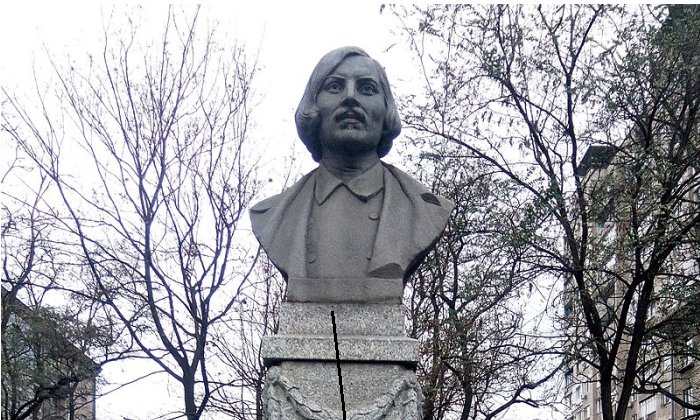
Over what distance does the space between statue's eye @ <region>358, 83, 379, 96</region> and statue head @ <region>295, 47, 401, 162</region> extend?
68 mm

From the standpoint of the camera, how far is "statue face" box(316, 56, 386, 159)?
6125mm

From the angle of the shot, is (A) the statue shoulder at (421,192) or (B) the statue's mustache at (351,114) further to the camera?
(A) the statue shoulder at (421,192)

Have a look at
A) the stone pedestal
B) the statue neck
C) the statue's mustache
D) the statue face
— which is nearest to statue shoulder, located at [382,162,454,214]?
the statue neck

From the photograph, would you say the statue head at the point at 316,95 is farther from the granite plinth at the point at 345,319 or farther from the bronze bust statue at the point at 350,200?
the granite plinth at the point at 345,319

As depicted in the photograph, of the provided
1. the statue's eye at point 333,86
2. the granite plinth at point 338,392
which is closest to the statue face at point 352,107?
the statue's eye at point 333,86

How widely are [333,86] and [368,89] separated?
0.72 feet

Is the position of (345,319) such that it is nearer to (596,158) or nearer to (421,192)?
(421,192)

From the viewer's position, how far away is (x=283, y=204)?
6.36 metres

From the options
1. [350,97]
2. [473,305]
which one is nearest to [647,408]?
[473,305]

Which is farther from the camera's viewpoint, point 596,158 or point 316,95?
point 596,158

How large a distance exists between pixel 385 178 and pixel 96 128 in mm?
10873

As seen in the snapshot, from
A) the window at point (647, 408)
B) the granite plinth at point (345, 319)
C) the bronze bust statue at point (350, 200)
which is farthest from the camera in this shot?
the window at point (647, 408)

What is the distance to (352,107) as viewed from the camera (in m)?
6.12

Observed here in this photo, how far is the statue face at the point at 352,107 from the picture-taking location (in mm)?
6125
